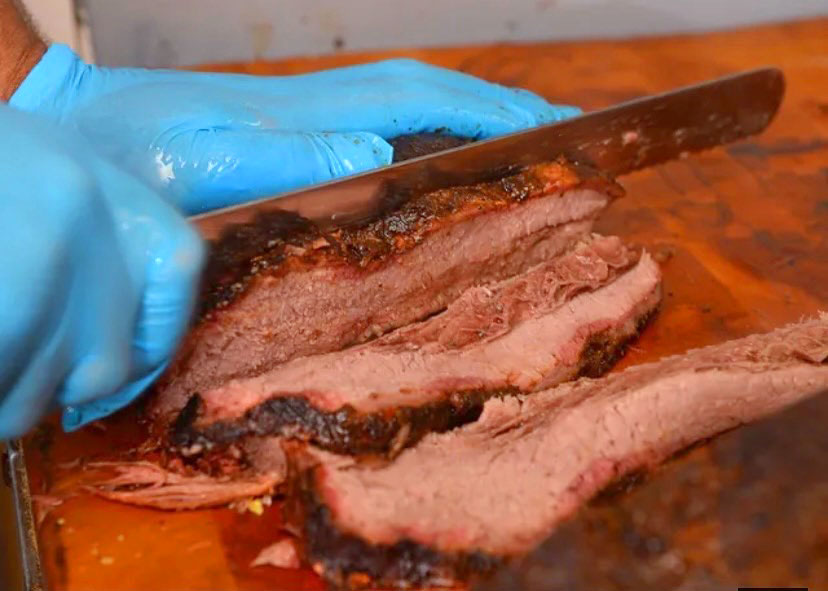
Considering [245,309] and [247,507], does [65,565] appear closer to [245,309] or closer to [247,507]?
[247,507]

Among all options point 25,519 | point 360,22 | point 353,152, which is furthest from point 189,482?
point 360,22

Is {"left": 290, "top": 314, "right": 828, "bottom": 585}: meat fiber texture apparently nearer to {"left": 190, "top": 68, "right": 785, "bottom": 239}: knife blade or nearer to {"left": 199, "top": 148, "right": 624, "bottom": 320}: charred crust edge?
{"left": 199, "top": 148, "right": 624, "bottom": 320}: charred crust edge

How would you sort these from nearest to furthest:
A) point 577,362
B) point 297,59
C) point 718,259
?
1. point 577,362
2. point 718,259
3. point 297,59

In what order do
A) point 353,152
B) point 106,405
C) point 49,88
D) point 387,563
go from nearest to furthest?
point 387,563 < point 106,405 < point 353,152 < point 49,88

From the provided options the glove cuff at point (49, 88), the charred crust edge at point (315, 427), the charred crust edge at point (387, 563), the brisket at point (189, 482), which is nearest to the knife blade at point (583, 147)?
the charred crust edge at point (315, 427)

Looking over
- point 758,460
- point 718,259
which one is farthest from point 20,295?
point 718,259

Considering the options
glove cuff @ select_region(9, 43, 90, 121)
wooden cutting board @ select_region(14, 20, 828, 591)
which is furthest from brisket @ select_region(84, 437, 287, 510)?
glove cuff @ select_region(9, 43, 90, 121)

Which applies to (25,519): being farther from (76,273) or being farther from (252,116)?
(252,116)
